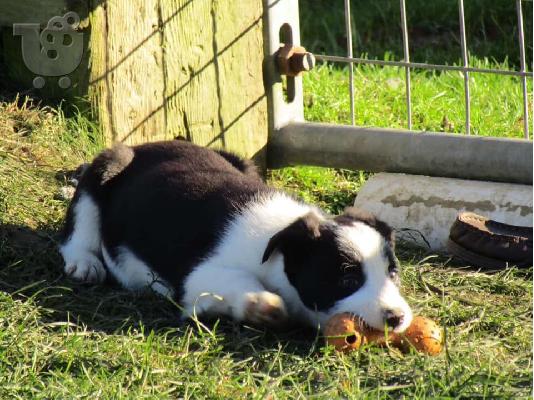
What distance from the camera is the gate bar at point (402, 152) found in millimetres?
5875

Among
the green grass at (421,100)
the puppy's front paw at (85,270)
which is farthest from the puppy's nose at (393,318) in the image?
the green grass at (421,100)

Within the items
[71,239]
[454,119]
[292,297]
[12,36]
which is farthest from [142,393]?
[454,119]

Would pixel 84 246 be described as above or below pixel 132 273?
above

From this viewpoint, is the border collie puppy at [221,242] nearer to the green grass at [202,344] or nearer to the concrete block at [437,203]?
the green grass at [202,344]

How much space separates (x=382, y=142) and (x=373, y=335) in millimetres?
2276

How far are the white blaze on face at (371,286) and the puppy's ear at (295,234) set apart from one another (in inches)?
4.2

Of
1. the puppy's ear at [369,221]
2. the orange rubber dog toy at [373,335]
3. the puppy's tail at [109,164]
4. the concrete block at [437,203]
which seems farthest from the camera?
the concrete block at [437,203]

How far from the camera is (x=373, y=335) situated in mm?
Answer: 4164

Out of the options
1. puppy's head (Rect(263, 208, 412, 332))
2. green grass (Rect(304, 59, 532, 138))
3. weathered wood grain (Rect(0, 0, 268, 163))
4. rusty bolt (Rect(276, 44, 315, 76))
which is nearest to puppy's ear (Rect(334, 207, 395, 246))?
puppy's head (Rect(263, 208, 412, 332))

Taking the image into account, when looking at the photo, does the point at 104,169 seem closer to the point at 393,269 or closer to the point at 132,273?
the point at 132,273

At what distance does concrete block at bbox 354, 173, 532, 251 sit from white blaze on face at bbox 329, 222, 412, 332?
4.64ft

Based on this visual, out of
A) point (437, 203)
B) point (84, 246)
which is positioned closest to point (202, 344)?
point (84, 246)

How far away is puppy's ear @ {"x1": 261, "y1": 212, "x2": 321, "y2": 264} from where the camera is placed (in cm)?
438

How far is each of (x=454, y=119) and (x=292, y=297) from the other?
3.10 meters
